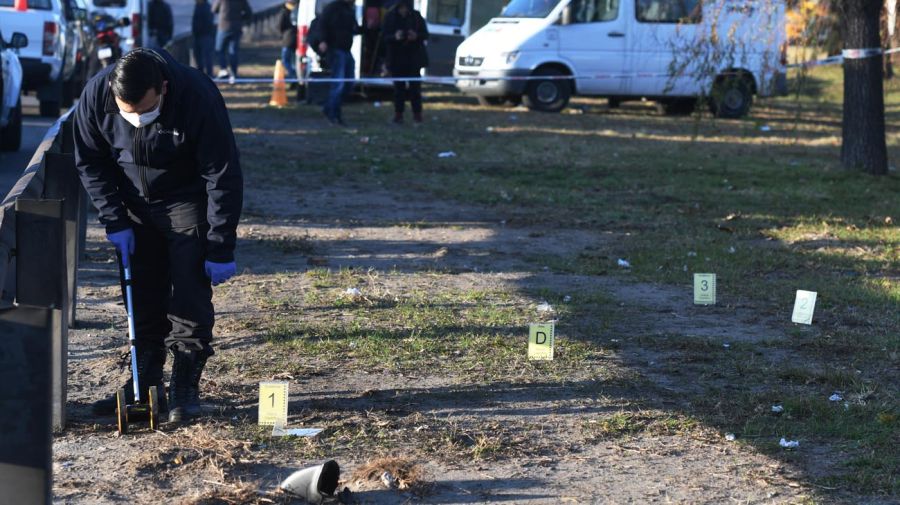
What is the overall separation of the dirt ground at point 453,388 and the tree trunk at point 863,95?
19.4 ft

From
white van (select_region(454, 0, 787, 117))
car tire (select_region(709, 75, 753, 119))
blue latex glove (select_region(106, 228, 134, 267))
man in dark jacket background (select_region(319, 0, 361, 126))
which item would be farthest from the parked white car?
car tire (select_region(709, 75, 753, 119))

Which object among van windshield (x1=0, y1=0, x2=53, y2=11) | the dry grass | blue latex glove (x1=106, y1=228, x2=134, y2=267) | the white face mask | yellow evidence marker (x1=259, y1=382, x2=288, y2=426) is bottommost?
the dry grass

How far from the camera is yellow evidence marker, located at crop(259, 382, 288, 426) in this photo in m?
5.64

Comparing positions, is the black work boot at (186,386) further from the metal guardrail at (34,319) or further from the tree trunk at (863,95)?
the tree trunk at (863,95)

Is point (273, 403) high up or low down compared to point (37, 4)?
down

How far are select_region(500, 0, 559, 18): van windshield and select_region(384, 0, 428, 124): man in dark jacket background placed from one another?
2631 millimetres

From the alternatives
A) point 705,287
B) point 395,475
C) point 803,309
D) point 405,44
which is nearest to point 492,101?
point 405,44

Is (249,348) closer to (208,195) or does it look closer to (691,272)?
(208,195)

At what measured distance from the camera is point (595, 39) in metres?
22.8

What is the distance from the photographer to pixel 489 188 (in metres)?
14.1

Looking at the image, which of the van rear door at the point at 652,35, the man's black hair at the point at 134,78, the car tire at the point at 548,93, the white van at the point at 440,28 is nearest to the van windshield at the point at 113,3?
the white van at the point at 440,28

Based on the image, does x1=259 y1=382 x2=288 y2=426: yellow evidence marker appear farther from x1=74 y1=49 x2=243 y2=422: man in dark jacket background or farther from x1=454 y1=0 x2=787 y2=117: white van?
x1=454 y1=0 x2=787 y2=117: white van

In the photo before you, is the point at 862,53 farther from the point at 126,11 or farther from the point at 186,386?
the point at 126,11

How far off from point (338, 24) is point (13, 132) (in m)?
6.29
